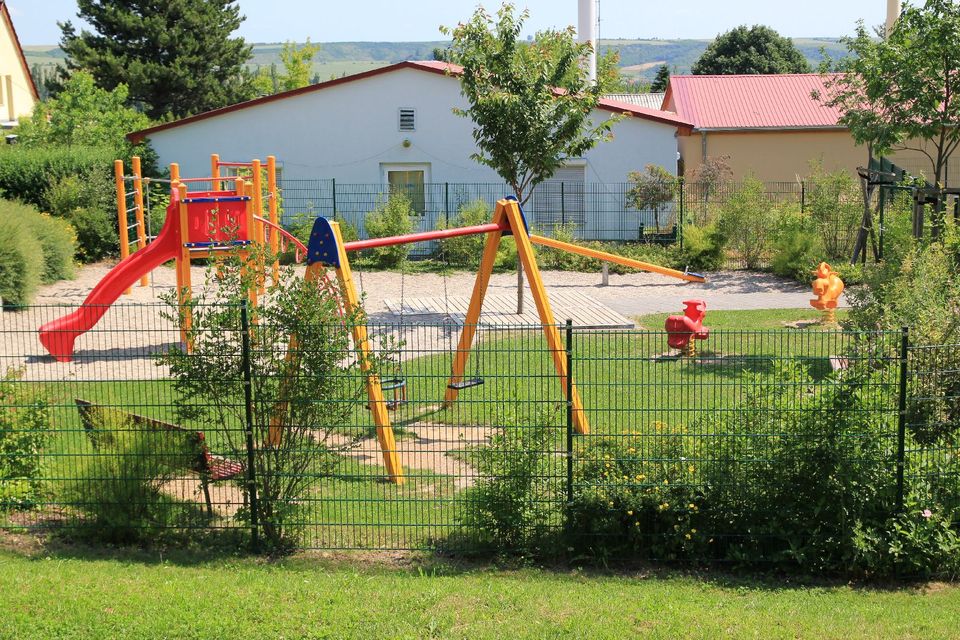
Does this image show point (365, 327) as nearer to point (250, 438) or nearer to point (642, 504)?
point (250, 438)

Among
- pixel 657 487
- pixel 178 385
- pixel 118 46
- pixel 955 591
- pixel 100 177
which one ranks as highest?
pixel 118 46

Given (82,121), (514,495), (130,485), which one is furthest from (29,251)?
(82,121)

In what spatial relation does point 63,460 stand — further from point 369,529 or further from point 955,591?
point 955,591

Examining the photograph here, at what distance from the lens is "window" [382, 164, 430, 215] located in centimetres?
2733

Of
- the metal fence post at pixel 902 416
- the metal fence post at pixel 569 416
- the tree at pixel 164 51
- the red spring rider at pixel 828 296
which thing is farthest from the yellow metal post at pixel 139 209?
the tree at pixel 164 51

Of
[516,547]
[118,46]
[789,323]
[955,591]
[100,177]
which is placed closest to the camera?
[955,591]

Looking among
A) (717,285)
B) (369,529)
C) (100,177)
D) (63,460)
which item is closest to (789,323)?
(717,285)

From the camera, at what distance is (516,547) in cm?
788

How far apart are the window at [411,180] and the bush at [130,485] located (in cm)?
1921

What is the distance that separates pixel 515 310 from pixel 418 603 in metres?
11.2

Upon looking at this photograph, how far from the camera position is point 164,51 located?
54062mm

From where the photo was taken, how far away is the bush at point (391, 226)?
933 inches

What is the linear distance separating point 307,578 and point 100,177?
18705mm

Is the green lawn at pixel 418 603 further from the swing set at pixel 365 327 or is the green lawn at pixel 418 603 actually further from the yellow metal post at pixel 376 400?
the yellow metal post at pixel 376 400
